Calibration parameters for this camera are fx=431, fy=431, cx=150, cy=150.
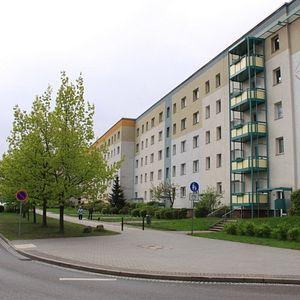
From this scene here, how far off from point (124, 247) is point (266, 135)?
1924 cm

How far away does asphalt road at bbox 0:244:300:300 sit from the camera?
8062 millimetres

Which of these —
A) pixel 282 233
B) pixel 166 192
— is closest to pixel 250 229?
pixel 282 233

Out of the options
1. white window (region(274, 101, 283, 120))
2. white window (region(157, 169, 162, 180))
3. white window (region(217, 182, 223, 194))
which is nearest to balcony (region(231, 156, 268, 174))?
white window (region(274, 101, 283, 120))

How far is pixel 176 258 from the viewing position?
1405 centimetres

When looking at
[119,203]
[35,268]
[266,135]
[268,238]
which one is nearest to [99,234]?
[268,238]

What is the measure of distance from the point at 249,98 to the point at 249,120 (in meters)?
2.29

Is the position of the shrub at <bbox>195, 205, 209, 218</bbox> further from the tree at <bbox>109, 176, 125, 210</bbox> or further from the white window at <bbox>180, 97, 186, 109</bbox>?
the tree at <bbox>109, 176, 125, 210</bbox>

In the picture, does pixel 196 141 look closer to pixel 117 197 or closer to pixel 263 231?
pixel 117 197

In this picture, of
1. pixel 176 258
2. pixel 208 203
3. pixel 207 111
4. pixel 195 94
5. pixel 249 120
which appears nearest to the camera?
pixel 176 258

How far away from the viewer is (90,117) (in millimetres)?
24703

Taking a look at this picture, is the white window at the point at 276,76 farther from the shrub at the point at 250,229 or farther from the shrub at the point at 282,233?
the shrub at the point at 282,233

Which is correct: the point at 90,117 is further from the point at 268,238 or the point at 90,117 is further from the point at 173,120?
the point at 173,120

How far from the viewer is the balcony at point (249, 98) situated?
3358 centimetres

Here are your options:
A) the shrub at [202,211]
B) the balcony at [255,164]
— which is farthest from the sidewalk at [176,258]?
the shrub at [202,211]
